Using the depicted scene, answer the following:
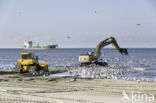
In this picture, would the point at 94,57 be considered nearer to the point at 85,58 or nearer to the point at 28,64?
the point at 85,58

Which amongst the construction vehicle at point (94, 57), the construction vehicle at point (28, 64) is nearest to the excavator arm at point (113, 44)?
the construction vehicle at point (94, 57)

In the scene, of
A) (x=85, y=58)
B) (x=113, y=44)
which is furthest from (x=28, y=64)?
(x=113, y=44)

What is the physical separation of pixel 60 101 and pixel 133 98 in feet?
11.5

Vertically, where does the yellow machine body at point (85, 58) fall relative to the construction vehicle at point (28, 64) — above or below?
above

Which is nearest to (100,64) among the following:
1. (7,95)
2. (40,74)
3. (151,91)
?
(40,74)

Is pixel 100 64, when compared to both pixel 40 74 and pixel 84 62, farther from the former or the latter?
pixel 40 74

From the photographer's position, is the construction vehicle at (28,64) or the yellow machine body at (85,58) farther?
the yellow machine body at (85,58)

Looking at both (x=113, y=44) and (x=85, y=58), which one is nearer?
(x=85, y=58)

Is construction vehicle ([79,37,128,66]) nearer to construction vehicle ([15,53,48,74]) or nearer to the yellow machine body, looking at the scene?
the yellow machine body

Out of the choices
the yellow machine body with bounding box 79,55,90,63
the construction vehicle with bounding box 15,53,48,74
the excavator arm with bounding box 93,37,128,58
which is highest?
the excavator arm with bounding box 93,37,128,58

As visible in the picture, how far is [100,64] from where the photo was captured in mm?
41000

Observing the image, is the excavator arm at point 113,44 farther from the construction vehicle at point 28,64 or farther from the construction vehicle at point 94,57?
the construction vehicle at point 28,64

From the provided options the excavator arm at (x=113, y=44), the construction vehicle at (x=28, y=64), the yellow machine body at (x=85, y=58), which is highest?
the excavator arm at (x=113, y=44)

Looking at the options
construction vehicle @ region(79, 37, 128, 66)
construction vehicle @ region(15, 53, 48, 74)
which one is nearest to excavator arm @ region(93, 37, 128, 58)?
construction vehicle @ region(79, 37, 128, 66)
